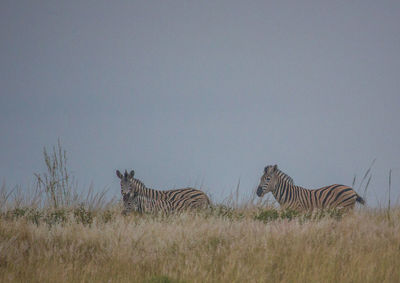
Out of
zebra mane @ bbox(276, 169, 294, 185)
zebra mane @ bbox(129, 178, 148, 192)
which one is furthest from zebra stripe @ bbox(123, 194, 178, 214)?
zebra mane @ bbox(276, 169, 294, 185)

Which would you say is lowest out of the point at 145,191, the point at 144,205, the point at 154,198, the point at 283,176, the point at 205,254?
the point at 205,254

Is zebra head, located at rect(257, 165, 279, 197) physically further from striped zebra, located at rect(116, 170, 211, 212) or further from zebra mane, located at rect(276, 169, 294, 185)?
striped zebra, located at rect(116, 170, 211, 212)

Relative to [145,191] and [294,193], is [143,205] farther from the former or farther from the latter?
[294,193]

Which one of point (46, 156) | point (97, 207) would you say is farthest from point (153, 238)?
point (46, 156)

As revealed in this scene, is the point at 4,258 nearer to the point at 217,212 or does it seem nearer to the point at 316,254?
the point at 316,254

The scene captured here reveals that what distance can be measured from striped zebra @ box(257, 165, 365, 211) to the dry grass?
12.5 ft

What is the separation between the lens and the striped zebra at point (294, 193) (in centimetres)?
1391

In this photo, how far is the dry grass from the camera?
675 centimetres

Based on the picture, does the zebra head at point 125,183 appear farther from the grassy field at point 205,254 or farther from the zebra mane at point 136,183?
the grassy field at point 205,254

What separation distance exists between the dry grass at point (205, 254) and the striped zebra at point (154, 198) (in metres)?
3.13

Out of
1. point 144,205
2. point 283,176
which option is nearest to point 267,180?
point 283,176

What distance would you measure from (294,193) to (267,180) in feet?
3.15

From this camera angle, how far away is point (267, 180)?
14.2 m

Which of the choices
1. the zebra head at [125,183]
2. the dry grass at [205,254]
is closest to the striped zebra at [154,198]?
the zebra head at [125,183]
